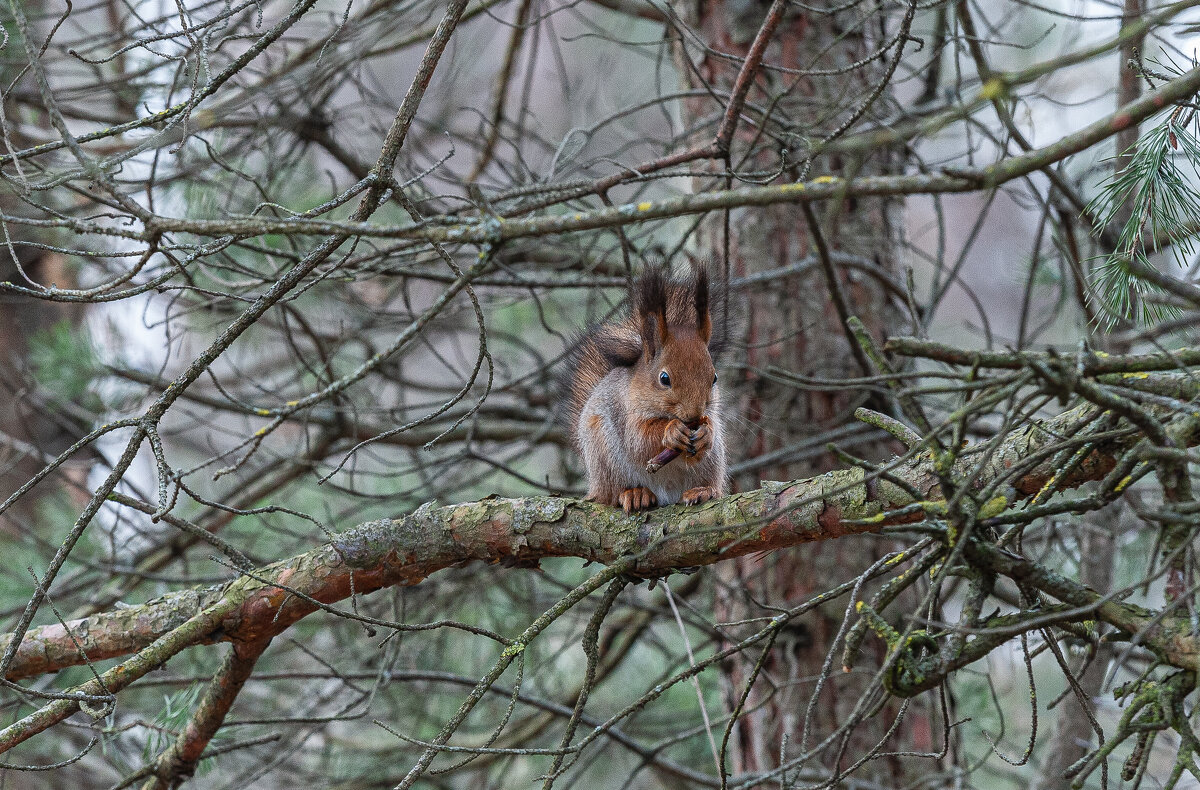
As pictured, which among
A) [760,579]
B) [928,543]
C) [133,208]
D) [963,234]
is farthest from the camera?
[963,234]

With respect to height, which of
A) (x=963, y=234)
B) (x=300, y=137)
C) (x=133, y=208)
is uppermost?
(x=963, y=234)

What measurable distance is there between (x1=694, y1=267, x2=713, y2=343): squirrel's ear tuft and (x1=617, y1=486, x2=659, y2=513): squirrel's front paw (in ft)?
1.24

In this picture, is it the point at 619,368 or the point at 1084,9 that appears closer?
the point at 619,368

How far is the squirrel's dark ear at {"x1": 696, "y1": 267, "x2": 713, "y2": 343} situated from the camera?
2.13 metres

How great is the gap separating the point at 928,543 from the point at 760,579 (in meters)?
1.58

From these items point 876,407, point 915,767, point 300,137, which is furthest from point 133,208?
point 915,767

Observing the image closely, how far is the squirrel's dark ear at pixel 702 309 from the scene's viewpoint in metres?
2.13

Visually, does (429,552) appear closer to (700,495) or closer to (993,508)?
(700,495)

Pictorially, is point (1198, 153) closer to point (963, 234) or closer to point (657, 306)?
point (657, 306)

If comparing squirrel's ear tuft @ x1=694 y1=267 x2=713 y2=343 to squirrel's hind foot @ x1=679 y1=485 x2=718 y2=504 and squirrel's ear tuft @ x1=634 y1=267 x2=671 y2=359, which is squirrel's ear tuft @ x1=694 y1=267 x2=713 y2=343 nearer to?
squirrel's ear tuft @ x1=634 y1=267 x2=671 y2=359

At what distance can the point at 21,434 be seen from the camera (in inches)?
155

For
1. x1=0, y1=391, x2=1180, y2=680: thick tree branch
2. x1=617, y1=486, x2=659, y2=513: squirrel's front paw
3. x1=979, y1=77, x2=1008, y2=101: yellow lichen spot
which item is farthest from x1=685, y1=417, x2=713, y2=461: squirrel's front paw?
x1=979, y1=77, x2=1008, y2=101: yellow lichen spot

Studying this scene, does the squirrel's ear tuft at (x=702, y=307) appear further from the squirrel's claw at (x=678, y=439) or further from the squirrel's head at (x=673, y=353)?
the squirrel's claw at (x=678, y=439)

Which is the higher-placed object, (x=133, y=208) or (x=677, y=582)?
(x=677, y=582)
